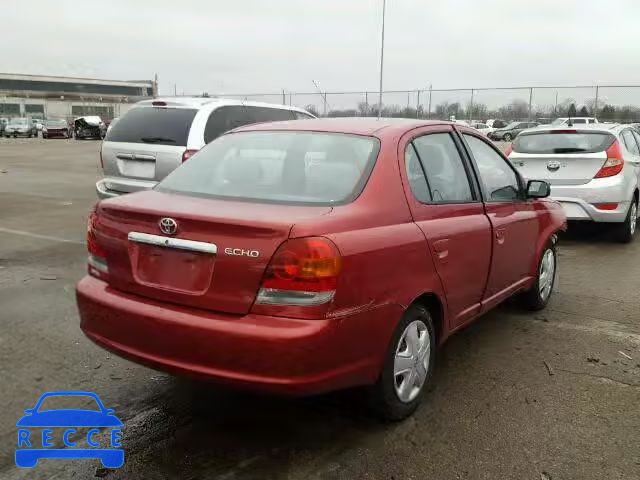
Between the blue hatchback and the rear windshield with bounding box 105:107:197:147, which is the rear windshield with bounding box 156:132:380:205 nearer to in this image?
the blue hatchback

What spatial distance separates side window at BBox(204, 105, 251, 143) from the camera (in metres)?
7.18

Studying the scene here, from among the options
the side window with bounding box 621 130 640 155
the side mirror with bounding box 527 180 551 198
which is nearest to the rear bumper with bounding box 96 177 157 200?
the side mirror with bounding box 527 180 551 198

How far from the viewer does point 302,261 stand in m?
2.63

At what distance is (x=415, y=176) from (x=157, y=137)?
4.47 m

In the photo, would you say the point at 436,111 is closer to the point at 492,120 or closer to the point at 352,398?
the point at 492,120

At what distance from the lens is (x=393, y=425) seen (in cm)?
321

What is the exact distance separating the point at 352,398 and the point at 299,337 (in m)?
0.92

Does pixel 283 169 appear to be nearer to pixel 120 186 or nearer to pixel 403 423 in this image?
pixel 403 423

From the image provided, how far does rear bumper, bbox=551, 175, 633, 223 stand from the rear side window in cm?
411

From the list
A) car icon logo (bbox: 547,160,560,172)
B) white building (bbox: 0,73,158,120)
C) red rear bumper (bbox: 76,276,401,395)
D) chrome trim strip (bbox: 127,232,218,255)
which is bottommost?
red rear bumper (bbox: 76,276,401,395)

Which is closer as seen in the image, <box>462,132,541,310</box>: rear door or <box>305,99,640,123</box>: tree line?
<box>462,132,541,310</box>: rear door

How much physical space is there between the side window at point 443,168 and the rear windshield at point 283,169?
17.3 inches

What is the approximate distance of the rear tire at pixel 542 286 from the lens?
5.06 m

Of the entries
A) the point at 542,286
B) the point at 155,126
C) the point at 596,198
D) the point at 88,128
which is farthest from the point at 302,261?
the point at 88,128
